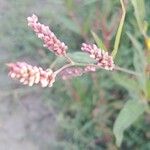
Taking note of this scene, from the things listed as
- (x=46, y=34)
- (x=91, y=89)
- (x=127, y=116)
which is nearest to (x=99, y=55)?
(x=46, y=34)

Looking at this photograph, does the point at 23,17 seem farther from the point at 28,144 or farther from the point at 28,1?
the point at 28,144

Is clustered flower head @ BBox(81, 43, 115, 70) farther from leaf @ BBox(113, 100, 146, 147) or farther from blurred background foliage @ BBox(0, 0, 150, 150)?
blurred background foliage @ BBox(0, 0, 150, 150)

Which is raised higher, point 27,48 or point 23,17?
point 23,17

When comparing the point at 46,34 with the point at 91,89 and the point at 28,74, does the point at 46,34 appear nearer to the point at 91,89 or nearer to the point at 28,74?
the point at 28,74

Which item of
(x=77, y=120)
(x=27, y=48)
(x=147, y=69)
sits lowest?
(x=147, y=69)

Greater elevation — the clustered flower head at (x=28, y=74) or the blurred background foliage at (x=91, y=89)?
the blurred background foliage at (x=91, y=89)

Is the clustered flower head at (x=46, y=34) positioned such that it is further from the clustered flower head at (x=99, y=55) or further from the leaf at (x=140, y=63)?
the leaf at (x=140, y=63)

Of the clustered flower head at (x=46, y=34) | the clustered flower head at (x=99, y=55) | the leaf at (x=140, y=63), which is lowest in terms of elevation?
the clustered flower head at (x=99, y=55)

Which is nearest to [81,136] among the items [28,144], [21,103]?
[28,144]

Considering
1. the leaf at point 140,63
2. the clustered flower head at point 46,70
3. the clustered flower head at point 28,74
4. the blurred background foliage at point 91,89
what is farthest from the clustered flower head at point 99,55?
the blurred background foliage at point 91,89
